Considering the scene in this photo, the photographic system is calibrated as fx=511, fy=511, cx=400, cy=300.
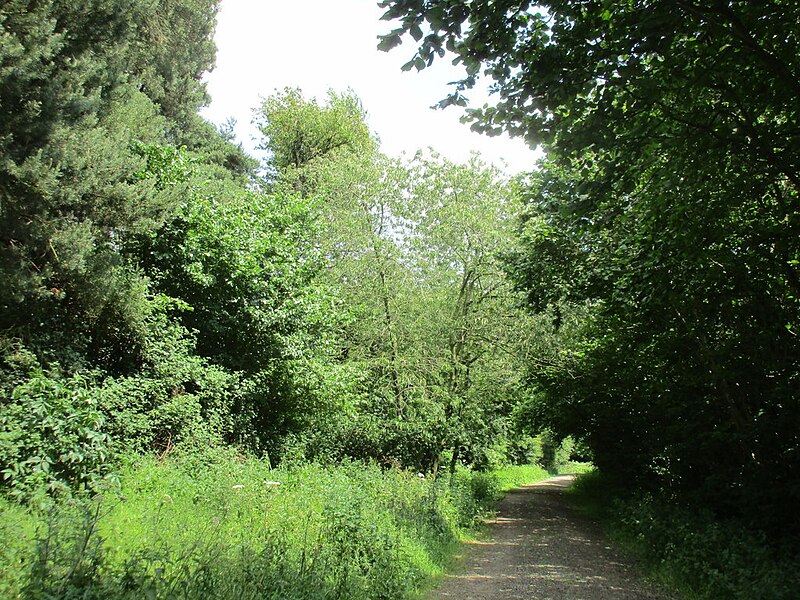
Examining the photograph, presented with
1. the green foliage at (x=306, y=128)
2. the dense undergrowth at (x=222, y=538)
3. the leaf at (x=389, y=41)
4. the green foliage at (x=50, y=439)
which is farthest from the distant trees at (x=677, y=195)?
the green foliage at (x=306, y=128)

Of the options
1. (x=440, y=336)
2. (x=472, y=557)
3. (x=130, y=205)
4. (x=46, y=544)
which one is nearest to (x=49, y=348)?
(x=130, y=205)

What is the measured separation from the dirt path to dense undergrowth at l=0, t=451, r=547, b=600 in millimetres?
685

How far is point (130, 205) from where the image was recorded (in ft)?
30.8

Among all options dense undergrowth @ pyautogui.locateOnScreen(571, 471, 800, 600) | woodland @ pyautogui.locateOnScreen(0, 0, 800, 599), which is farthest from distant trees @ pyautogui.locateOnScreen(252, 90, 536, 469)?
dense undergrowth @ pyautogui.locateOnScreen(571, 471, 800, 600)

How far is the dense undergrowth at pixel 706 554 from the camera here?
22.5ft

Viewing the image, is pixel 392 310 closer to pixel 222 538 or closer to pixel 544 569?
pixel 544 569

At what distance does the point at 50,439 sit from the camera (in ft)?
22.8

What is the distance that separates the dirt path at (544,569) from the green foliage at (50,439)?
206 inches

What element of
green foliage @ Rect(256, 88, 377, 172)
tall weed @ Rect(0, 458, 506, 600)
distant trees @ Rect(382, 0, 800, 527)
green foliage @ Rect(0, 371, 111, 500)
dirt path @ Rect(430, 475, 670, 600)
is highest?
green foliage @ Rect(256, 88, 377, 172)

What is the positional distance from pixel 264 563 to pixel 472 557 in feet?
20.5

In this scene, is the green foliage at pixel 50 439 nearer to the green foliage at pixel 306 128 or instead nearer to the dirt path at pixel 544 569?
the dirt path at pixel 544 569

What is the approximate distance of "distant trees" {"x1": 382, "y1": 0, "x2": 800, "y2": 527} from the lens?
4.98m

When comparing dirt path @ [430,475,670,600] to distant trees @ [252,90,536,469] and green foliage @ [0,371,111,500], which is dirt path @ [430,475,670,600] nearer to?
distant trees @ [252,90,536,469]

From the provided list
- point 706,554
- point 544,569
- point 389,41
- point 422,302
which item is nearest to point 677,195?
point 389,41
